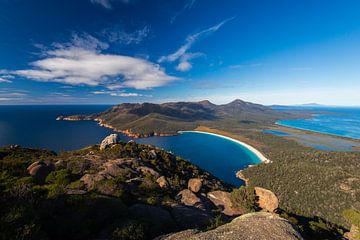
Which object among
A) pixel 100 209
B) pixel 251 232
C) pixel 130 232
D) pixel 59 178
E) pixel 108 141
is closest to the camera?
pixel 251 232

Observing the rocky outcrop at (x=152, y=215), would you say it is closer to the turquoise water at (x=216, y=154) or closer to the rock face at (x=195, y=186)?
the rock face at (x=195, y=186)

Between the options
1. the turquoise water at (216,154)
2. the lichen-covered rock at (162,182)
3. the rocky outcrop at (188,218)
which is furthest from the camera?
the turquoise water at (216,154)

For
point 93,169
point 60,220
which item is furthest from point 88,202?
point 93,169

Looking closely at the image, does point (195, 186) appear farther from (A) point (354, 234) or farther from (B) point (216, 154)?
(B) point (216, 154)

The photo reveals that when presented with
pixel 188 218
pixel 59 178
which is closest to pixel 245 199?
pixel 188 218

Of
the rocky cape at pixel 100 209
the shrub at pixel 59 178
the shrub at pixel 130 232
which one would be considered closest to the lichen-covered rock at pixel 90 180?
the rocky cape at pixel 100 209

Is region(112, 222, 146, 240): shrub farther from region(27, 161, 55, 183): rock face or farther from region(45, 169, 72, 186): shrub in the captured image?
region(27, 161, 55, 183): rock face
